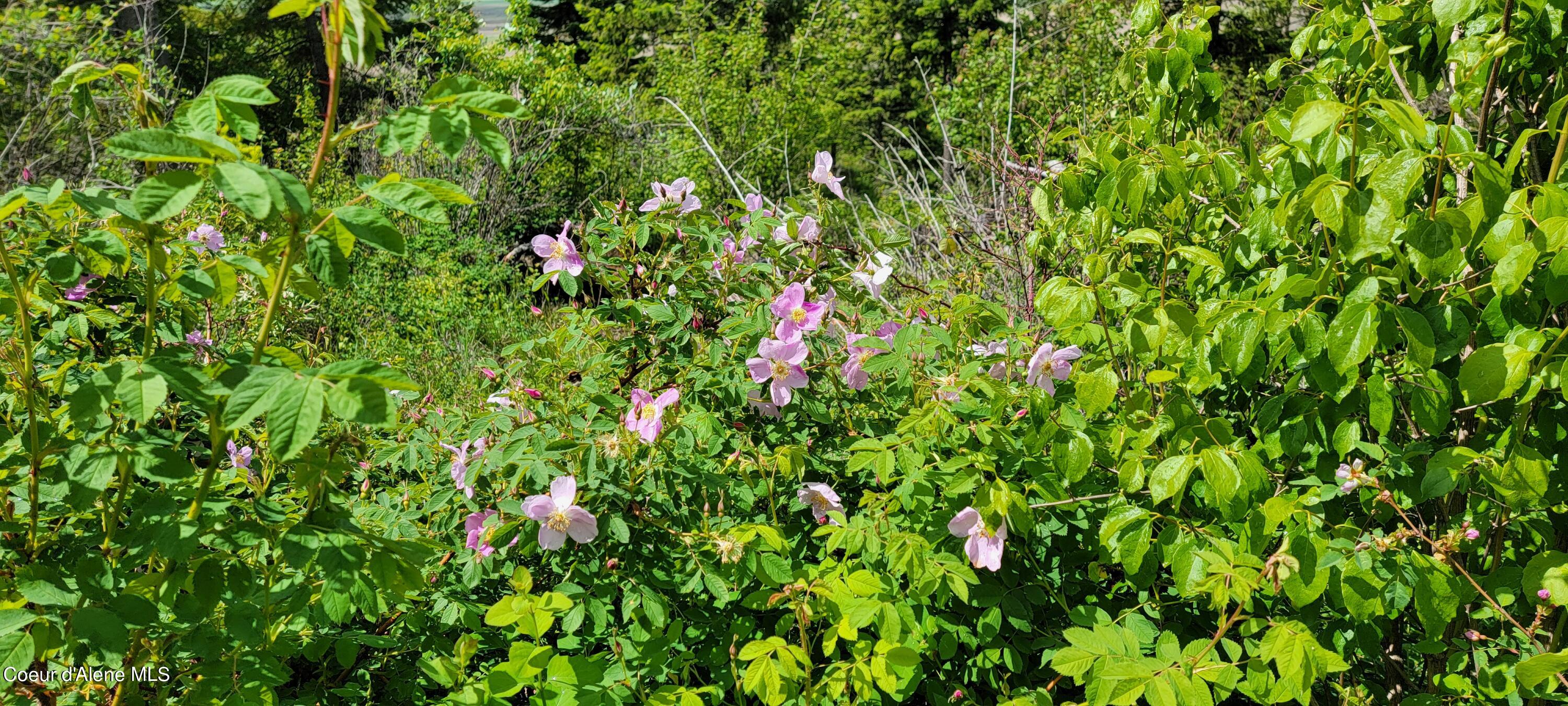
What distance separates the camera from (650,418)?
1.51 meters

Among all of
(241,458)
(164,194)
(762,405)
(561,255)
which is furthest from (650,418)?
(241,458)

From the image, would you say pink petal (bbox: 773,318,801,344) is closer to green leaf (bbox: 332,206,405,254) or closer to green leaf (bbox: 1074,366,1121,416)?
green leaf (bbox: 1074,366,1121,416)

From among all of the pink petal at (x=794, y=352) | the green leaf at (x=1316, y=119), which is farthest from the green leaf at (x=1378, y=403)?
the pink petal at (x=794, y=352)

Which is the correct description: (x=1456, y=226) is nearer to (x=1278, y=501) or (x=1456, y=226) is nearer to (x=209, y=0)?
(x=1278, y=501)

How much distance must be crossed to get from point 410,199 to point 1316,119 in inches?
39.0

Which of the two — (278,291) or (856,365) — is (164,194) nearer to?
(278,291)

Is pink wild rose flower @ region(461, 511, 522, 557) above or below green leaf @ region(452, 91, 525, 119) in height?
below

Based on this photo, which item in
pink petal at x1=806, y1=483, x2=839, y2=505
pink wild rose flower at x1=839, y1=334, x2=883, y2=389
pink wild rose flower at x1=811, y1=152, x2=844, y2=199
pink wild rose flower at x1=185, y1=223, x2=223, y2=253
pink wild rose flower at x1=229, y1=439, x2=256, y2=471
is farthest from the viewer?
pink wild rose flower at x1=185, y1=223, x2=223, y2=253

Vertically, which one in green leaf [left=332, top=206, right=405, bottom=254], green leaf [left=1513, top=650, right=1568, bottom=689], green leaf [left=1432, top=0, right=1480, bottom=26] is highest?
green leaf [left=1432, top=0, right=1480, bottom=26]

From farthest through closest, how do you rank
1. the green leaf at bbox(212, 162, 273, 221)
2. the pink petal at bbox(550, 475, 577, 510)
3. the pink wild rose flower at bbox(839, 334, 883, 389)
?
the pink wild rose flower at bbox(839, 334, 883, 389) → the pink petal at bbox(550, 475, 577, 510) → the green leaf at bbox(212, 162, 273, 221)

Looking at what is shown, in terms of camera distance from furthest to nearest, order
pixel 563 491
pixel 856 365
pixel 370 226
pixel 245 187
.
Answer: pixel 856 365
pixel 563 491
pixel 370 226
pixel 245 187

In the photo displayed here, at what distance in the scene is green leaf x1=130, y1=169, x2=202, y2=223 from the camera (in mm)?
830

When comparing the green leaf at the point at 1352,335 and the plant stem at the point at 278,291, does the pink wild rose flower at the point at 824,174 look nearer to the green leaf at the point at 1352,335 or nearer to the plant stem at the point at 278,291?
the green leaf at the point at 1352,335

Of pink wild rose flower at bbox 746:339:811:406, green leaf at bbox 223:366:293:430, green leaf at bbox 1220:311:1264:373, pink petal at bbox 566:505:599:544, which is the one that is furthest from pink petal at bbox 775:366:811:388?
green leaf at bbox 223:366:293:430
